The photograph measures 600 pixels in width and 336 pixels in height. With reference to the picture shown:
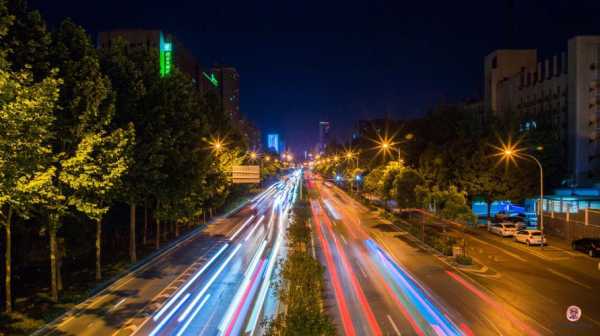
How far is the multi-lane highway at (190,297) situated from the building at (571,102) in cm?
3823

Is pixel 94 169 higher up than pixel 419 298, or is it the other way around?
pixel 94 169

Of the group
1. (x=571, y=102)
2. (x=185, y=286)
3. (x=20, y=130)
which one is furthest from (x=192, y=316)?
(x=571, y=102)

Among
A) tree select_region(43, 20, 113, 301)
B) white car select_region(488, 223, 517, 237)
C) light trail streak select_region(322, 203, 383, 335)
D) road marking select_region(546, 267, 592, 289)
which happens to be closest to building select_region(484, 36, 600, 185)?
white car select_region(488, 223, 517, 237)

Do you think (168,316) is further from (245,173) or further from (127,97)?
(245,173)

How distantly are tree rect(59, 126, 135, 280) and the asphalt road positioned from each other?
1212 centimetres

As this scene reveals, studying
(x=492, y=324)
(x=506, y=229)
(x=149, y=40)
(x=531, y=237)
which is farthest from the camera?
(x=149, y=40)

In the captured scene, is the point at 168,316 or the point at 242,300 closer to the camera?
the point at 168,316

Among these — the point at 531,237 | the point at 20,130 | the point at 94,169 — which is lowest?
the point at 531,237

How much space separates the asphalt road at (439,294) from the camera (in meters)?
18.3

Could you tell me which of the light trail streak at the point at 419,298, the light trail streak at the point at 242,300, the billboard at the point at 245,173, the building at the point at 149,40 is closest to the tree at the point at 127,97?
the light trail streak at the point at 242,300

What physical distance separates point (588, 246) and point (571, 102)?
3010 cm

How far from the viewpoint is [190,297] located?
Answer: 2245 centimetres

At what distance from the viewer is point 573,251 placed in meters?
34.9

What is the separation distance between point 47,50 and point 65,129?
12.0 feet
